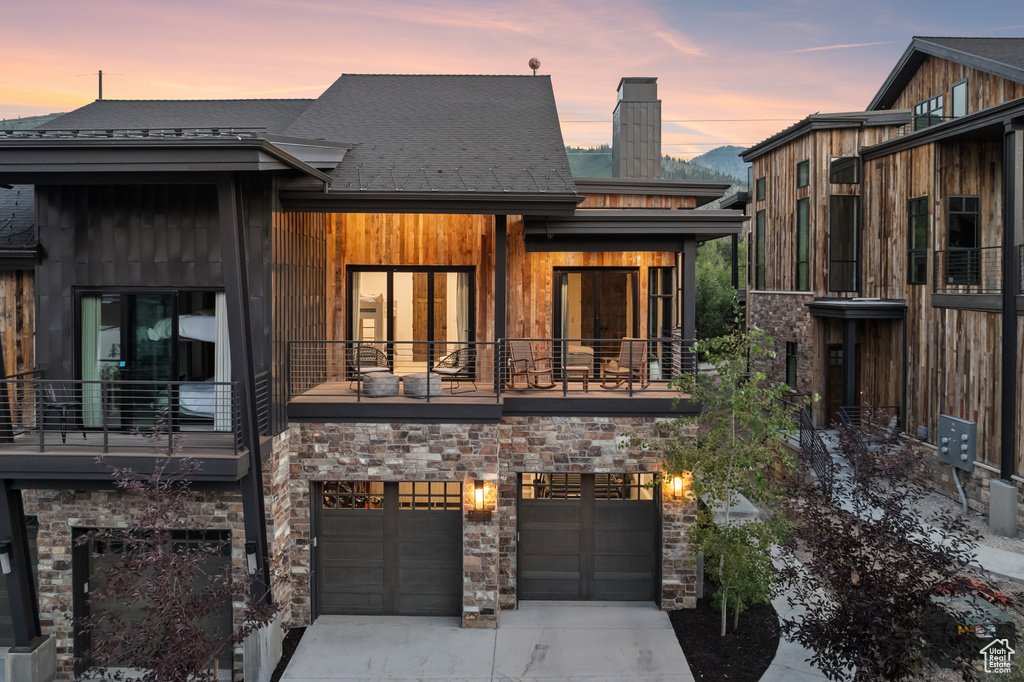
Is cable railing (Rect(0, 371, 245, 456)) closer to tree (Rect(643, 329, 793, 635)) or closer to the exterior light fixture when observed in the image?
the exterior light fixture

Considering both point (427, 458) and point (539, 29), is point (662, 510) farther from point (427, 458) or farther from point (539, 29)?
point (539, 29)

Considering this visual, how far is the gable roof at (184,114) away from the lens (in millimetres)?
14750

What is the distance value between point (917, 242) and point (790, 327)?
5.20 meters

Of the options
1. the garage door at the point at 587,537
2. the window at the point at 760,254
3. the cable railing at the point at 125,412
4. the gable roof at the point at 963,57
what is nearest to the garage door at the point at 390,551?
the garage door at the point at 587,537

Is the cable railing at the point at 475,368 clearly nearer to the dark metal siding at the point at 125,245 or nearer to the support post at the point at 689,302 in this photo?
the support post at the point at 689,302

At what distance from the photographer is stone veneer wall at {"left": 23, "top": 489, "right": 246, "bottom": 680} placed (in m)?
9.96

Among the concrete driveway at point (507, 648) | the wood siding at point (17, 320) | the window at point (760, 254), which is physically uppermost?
the window at point (760, 254)

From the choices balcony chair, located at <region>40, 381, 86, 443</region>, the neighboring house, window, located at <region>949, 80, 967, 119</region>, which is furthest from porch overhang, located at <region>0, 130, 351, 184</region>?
window, located at <region>949, 80, 967, 119</region>

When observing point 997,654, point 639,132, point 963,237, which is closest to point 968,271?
point 963,237

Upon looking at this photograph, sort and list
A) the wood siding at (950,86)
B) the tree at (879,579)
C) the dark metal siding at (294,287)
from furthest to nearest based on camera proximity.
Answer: the wood siding at (950,86), the dark metal siding at (294,287), the tree at (879,579)

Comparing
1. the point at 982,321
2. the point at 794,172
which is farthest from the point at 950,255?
the point at 794,172

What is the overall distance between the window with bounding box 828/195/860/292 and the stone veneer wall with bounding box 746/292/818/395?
0.92 metres

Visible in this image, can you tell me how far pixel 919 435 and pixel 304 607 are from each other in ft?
48.9

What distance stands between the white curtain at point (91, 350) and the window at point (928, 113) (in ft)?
72.4
